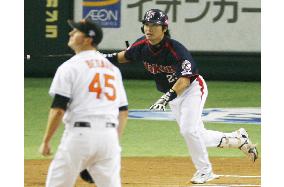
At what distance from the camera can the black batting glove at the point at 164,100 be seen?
9656 mm

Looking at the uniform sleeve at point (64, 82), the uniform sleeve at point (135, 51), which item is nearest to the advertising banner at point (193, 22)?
the uniform sleeve at point (135, 51)

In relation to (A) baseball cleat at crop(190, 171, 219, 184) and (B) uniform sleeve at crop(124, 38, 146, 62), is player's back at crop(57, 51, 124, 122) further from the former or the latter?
(B) uniform sleeve at crop(124, 38, 146, 62)

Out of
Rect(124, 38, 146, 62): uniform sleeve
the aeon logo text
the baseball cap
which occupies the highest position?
the aeon logo text

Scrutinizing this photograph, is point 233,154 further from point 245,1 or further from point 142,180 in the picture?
point 245,1

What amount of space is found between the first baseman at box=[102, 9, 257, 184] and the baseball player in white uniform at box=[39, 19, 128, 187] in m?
2.55

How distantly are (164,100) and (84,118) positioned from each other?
106 inches

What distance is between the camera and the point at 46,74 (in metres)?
19.3

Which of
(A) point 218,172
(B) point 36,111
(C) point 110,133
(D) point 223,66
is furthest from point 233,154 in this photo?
(D) point 223,66

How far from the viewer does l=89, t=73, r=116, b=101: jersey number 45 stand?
7098 millimetres

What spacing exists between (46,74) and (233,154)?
775 cm

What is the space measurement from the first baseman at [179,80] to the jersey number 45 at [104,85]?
2484 millimetres

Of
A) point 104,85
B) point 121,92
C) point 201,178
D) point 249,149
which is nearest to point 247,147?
point 249,149

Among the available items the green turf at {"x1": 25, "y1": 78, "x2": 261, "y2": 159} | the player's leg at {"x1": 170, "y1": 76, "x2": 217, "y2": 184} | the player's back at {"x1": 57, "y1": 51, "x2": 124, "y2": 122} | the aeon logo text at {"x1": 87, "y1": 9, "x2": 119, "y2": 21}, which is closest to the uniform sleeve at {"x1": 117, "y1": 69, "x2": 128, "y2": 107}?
the player's back at {"x1": 57, "y1": 51, "x2": 124, "y2": 122}

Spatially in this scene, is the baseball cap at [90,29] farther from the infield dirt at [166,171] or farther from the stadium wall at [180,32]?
the stadium wall at [180,32]
